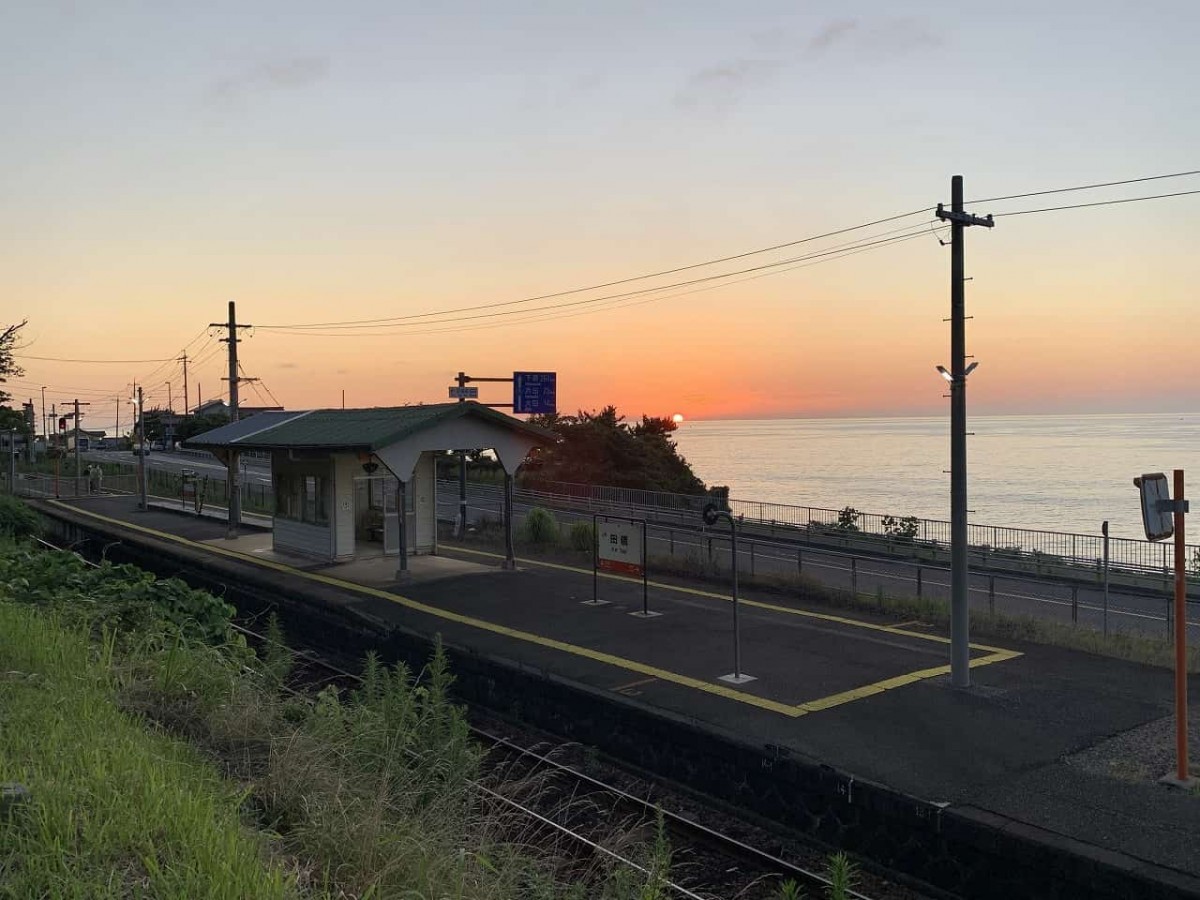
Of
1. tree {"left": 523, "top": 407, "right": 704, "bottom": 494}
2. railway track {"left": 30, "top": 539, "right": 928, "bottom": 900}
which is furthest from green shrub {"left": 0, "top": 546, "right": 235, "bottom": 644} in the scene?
tree {"left": 523, "top": 407, "right": 704, "bottom": 494}

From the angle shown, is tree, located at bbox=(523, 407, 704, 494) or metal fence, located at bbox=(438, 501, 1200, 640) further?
tree, located at bbox=(523, 407, 704, 494)

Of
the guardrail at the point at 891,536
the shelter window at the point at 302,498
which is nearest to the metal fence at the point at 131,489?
the guardrail at the point at 891,536

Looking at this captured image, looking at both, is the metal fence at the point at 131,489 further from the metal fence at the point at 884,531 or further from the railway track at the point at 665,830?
the railway track at the point at 665,830

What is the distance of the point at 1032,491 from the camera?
7388cm

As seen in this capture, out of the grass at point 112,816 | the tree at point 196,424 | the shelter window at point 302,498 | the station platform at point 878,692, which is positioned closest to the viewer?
the grass at point 112,816

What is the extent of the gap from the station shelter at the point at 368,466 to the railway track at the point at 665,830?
28.5ft

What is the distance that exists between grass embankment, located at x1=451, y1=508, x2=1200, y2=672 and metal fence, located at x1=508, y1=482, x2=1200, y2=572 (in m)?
7.21

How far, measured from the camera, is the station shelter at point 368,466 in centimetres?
1814

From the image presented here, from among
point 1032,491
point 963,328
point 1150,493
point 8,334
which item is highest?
point 8,334

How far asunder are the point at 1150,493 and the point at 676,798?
501cm

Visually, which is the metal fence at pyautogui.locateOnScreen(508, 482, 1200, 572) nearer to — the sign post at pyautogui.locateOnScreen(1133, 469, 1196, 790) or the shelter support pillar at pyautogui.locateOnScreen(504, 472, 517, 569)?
the shelter support pillar at pyautogui.locateOnScreen(504, 472, 517, 569)

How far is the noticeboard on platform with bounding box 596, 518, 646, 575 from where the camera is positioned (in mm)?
15094

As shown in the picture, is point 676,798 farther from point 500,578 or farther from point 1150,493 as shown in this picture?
point 500,578

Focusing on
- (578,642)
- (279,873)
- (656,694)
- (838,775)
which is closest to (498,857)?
(279,873)
